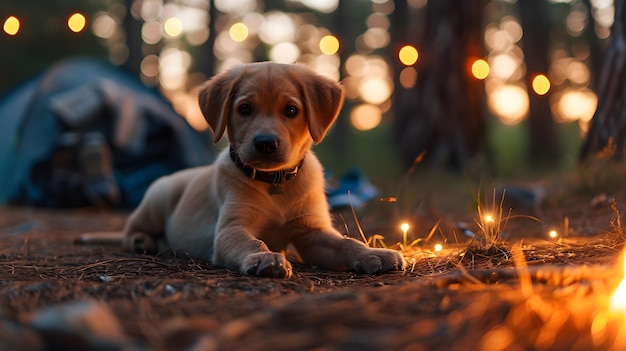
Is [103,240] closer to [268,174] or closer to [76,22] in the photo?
[268,174]

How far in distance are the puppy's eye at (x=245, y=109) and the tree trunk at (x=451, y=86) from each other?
6.04 meters

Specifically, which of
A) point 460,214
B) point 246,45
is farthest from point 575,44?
point 460,214

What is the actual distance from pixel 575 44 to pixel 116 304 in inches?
913

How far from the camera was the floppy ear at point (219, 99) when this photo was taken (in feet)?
11.9

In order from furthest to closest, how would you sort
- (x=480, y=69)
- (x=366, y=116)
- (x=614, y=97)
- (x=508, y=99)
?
1. (x=366, y=116)
2. (x=508, y=99)
3. (x=480, y=69)
4. (x=614, y=97)

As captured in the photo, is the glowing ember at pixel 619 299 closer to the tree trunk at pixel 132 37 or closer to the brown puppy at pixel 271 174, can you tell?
the brown puppy at pixel 271 174

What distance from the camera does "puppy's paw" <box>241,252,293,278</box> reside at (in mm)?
2918

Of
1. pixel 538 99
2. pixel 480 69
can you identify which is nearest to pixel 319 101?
pixel 480 69

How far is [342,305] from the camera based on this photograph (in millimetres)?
1974

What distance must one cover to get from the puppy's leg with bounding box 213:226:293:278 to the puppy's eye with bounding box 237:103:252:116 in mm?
611

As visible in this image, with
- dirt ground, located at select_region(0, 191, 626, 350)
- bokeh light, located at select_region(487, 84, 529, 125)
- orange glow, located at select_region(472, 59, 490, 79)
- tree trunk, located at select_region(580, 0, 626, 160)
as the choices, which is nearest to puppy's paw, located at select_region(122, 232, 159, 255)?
dirt ground, located at select_region(0, 191, 626, 350)

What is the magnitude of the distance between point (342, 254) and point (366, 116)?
31440 millimetres

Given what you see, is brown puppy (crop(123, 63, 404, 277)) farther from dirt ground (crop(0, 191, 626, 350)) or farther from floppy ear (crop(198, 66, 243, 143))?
dirt ground (crop(0, 191, 626, 350))

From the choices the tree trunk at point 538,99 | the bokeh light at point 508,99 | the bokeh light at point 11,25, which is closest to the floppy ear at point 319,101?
the bokeh light at point 11,25
